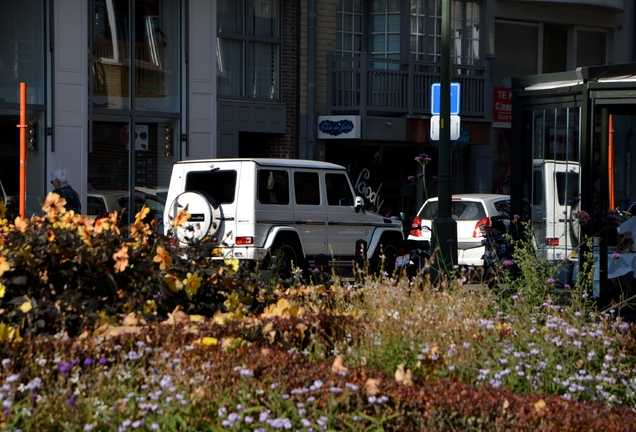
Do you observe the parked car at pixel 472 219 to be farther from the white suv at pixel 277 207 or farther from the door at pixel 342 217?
the white suv at pixel 277 207

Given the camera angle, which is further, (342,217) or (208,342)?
(342,217)

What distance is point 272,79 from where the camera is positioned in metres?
24.1

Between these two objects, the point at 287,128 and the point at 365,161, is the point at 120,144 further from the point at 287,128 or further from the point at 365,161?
the point at 365,161

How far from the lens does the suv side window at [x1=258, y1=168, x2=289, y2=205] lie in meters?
15.5

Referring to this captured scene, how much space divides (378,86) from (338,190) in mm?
9179

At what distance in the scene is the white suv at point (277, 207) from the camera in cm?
1519

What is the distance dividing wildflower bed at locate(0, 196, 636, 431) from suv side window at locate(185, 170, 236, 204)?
8889mm

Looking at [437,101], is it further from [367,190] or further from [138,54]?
[367,190]

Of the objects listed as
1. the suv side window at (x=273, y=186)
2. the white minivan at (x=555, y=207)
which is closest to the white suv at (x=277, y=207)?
the suv side window at (x=273, y=186)

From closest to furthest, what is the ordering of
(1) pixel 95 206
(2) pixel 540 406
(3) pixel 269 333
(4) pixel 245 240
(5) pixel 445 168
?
(2) pixel 540 406 < (3) pixel 269 333 < (5) pixel 445 168 < (4) pixel 245 240 < (1) pixel 95 206

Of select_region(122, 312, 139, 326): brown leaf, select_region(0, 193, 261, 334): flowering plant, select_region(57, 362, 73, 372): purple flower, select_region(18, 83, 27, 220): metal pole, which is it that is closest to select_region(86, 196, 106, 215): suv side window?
select_region(18, 83, 27, 220): metal pole

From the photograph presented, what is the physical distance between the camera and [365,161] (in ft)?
85.9

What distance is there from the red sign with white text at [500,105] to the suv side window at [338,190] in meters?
12.2

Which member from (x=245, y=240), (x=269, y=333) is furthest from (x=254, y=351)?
(x=245, y=240)
